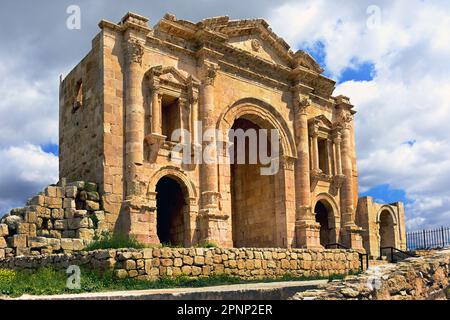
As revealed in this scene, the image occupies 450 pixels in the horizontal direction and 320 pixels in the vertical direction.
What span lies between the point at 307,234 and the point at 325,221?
430 centimetres

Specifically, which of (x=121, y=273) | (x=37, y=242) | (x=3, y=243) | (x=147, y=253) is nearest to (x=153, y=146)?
(x=37, y=242)

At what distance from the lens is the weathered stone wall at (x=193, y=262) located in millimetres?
12719

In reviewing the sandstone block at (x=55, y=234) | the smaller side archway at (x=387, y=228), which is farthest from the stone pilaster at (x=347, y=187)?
the sandstone block at (x=55, y=234)

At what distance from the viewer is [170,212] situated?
22500 millimetres

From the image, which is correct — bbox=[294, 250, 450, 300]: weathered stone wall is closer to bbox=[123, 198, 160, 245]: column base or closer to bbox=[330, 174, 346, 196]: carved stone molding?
bbox=[123, 198, 160, 245]: column base

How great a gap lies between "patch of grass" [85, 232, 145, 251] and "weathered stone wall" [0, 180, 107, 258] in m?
0.28

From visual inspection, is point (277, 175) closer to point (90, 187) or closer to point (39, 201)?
point (90, 187)

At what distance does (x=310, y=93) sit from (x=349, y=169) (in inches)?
172

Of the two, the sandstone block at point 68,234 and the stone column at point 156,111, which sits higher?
the stone column at point 156,111

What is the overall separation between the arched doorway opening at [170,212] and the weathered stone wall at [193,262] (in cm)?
542

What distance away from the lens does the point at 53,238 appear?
16500 mm

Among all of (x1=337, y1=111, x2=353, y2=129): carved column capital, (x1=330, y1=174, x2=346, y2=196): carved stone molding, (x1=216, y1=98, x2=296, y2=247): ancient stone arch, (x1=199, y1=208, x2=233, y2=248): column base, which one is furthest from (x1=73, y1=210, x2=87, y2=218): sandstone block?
(x1=337, y1=111, x2=353, y2=129): carved column capital

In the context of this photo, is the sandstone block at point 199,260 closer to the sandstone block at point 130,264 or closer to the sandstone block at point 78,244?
the sandstone block at point 130,264

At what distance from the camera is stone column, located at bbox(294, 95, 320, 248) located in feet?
76.3
